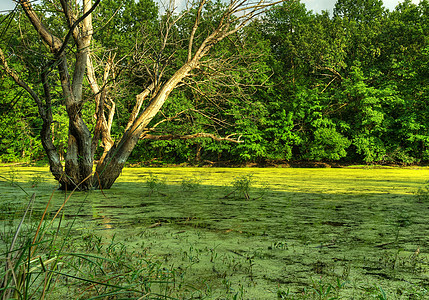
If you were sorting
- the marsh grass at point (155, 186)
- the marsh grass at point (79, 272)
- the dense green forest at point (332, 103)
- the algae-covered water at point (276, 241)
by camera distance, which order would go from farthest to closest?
1. the dense green forest at point (332, 103)
2. the marsh grass at point (155, 186)
3. the algae-covered water at point (276, 241)
4. the marsh grass at point (79, 272)

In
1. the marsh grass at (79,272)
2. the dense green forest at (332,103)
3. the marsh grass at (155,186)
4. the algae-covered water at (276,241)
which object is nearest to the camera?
the marsh grass at (79,272)

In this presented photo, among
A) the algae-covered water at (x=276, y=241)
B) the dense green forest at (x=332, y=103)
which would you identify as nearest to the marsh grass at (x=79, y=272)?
the algae-covered water at (x=276, y=241)

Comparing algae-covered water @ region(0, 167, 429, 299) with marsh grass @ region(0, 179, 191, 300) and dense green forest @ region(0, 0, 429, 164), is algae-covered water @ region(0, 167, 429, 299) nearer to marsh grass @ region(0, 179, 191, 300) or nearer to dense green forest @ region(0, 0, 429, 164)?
marsh grass @ region(0, 179, 191, 300)

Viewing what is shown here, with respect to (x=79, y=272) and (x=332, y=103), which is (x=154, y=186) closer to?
(x=79, y=272)

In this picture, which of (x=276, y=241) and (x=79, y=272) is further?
(x=276, y=241)

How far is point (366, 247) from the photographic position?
2535mm

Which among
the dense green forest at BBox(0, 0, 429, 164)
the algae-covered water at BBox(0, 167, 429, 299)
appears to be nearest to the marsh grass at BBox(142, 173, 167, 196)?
the algae-covered water at BBox(0, 167, 429, 299)

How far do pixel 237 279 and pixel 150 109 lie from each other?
4.68 meters

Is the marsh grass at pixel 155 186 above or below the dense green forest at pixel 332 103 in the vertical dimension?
below

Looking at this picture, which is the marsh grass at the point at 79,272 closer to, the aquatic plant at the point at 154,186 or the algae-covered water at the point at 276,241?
the algae-covered water at the point at 276,241

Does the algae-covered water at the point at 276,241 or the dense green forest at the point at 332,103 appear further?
the dense green forest at the point at 332,103

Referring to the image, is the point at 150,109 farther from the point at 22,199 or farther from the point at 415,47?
the point at 415,47

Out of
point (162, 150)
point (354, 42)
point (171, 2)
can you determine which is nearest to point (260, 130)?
point (162, 150)

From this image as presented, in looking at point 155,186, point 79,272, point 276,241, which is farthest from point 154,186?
point 79,272
